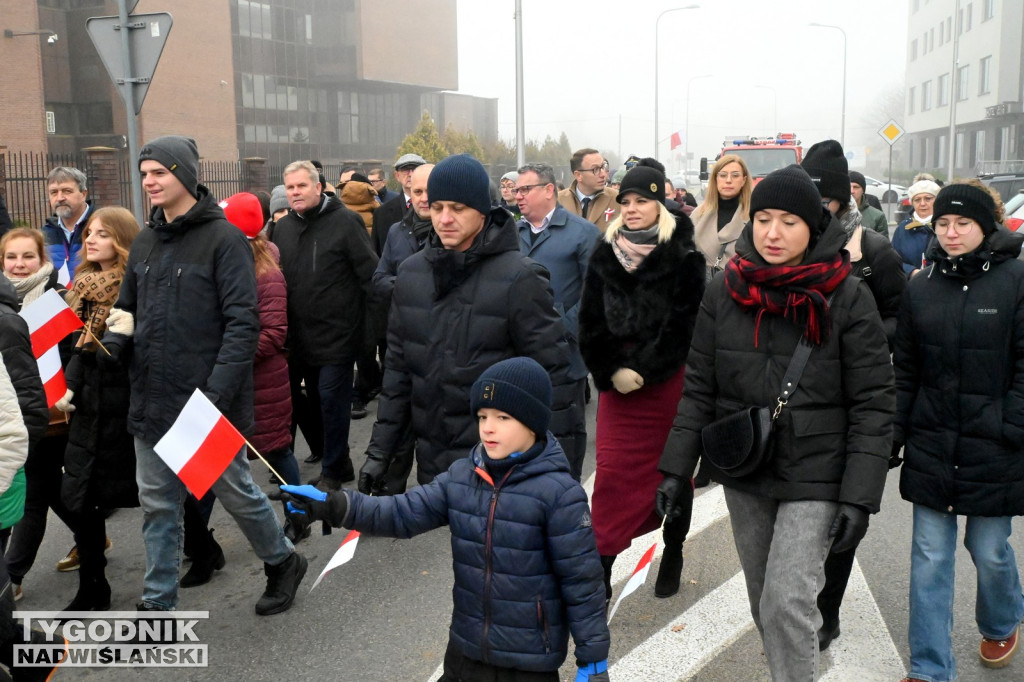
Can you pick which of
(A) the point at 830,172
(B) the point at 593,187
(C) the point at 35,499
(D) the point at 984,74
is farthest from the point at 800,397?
(D) the point at 984,74

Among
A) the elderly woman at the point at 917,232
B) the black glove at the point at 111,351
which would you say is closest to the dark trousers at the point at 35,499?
the black glove at the point at 111,351

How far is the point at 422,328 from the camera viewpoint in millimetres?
4043

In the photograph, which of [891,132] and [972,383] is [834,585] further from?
[891,132]

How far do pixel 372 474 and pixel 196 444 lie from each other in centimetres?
68

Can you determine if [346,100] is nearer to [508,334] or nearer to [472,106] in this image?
[472,106]

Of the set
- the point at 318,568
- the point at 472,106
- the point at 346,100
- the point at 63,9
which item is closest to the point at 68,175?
the point at 318,568

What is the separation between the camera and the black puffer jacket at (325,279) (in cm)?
645

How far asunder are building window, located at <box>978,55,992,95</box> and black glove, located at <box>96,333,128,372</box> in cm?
5984

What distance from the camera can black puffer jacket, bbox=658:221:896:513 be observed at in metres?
3.29

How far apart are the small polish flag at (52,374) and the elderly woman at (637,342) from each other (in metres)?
2.43

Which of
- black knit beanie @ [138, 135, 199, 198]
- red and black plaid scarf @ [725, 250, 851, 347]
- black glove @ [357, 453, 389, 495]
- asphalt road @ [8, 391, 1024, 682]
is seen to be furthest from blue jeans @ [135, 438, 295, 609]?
red and black plaid scarf @ [725, 250, 851, 347]

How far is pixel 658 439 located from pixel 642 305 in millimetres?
629

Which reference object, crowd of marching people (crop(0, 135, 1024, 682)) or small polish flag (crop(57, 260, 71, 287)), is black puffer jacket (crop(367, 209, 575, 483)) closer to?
crowd of marching people (crop(0, 135, 1024, 682))

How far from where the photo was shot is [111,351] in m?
4.52
